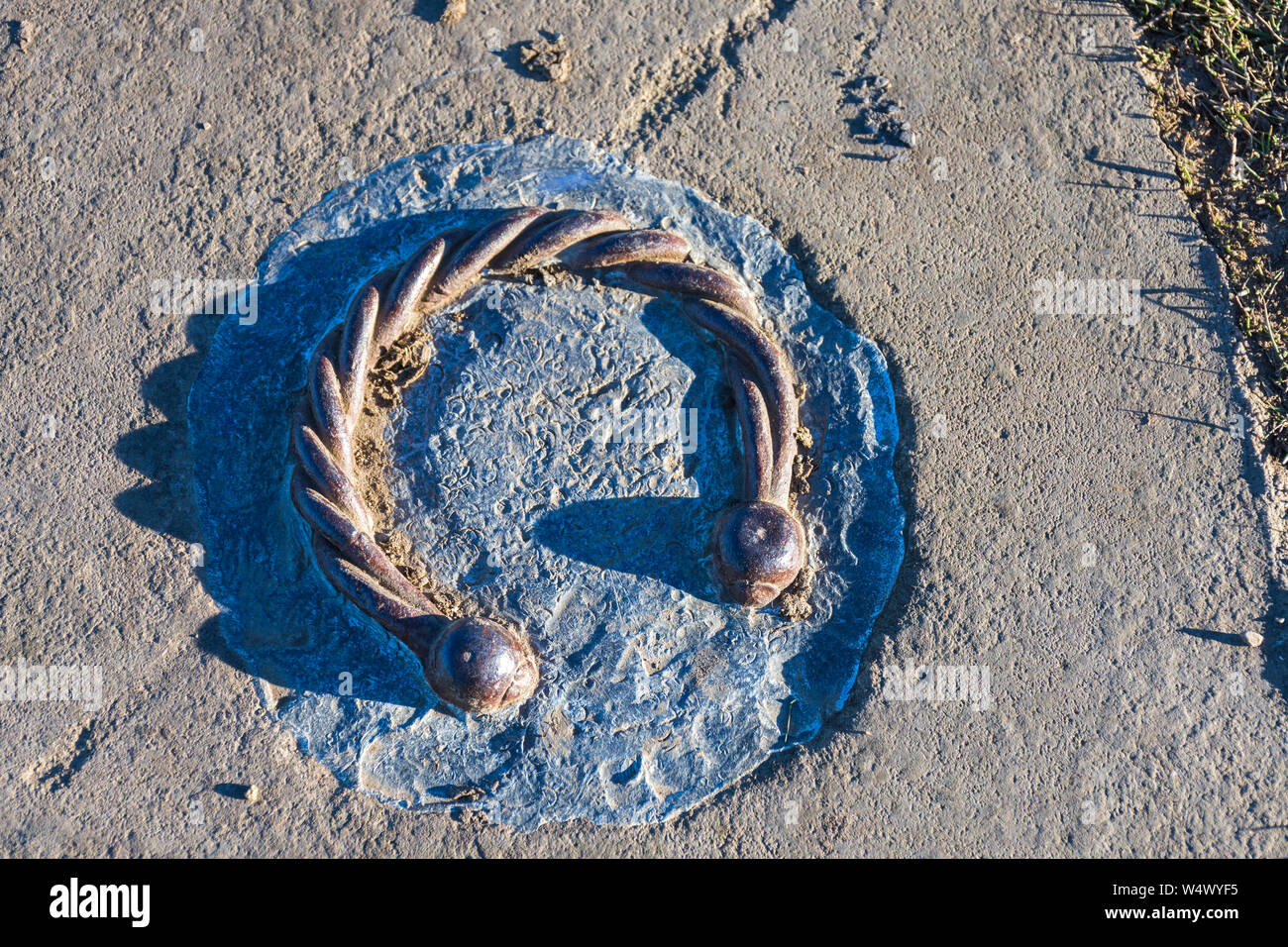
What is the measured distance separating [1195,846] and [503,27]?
10.4 feet

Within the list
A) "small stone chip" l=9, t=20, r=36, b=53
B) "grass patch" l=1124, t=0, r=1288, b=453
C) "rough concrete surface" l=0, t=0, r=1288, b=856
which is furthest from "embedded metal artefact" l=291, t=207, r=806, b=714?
"grass patch" l=1124, t=0, r=1288, b=453

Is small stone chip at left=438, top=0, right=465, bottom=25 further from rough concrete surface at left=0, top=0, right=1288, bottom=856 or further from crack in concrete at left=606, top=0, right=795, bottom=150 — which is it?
crack in concrete at left=606, top=0, right=795, bottom=150

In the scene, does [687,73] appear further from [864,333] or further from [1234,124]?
[1234,124]

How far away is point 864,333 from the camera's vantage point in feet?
9.71

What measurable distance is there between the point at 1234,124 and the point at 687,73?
5.92 ft

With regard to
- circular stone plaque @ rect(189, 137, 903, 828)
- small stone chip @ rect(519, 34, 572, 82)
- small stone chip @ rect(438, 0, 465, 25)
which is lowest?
circular stone plaque @ rect(189, 137, 903, 828)

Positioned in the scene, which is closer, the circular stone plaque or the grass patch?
the circular stone plaque

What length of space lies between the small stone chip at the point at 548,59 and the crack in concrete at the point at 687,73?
23cm

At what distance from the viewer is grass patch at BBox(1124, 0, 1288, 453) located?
313cm

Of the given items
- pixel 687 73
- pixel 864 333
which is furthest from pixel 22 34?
pixel 864 333

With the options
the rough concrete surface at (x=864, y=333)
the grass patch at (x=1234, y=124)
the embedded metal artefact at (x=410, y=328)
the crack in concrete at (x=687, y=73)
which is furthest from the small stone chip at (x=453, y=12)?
the grass patch at (x=1234, y=124)

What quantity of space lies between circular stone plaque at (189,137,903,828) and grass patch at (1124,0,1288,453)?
1263 mm
